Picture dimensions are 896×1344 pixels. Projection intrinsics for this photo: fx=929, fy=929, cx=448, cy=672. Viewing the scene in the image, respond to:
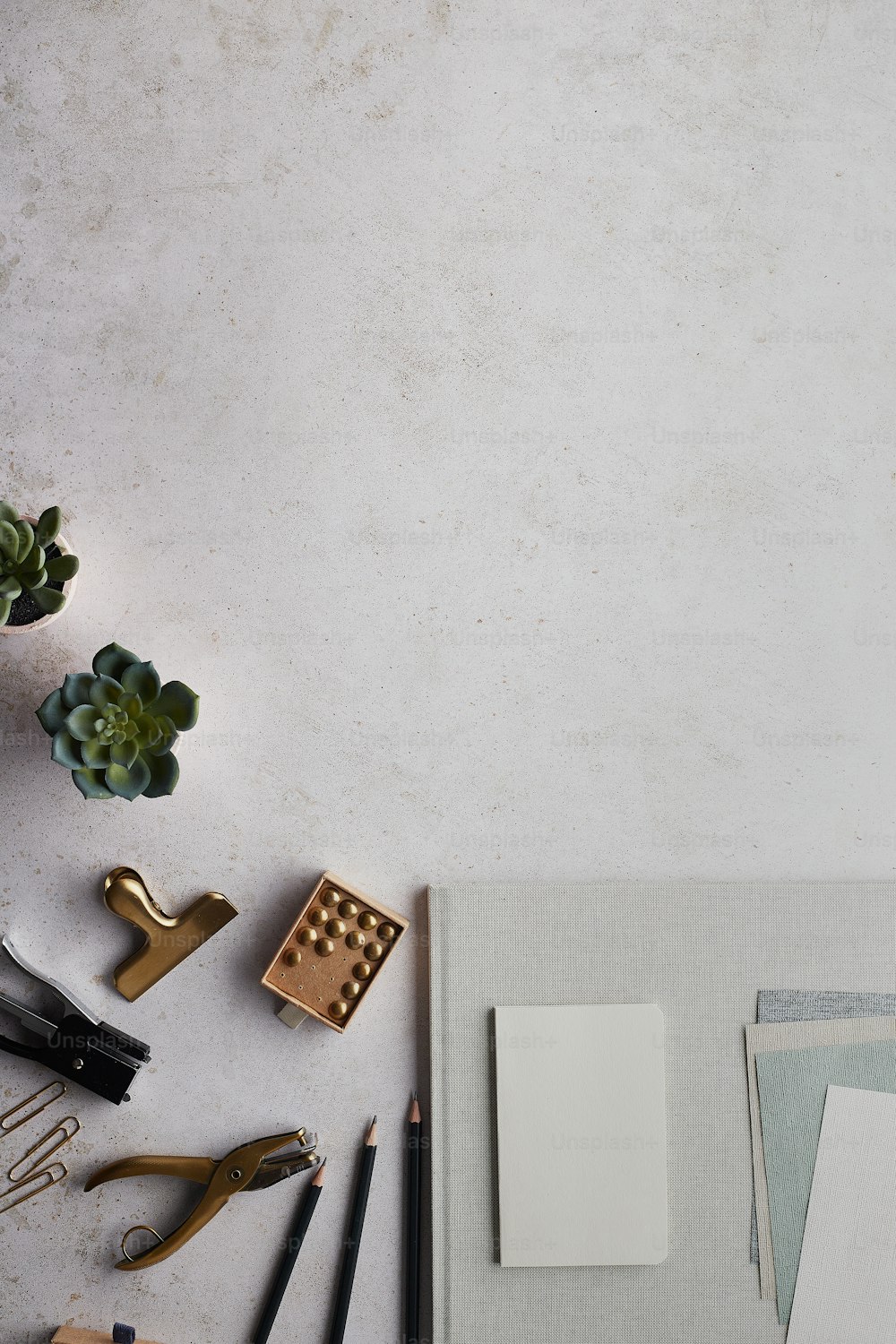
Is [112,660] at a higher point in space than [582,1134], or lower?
higher

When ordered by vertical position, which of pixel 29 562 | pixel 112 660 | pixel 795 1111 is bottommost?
pixel 795 1111

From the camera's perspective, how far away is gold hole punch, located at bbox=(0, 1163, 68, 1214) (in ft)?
3.70

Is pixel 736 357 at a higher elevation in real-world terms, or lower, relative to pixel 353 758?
higher

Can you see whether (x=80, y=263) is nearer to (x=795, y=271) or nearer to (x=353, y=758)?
(x=353, y=758)

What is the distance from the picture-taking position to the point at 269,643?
1160 millimetres

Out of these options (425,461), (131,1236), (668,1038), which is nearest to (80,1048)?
(131,1236)

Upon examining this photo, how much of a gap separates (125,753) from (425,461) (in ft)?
1.65

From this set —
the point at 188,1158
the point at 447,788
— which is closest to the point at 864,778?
the point at 447,788

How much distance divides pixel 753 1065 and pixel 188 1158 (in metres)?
0.69

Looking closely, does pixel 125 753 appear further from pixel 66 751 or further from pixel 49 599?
pixel 49 599

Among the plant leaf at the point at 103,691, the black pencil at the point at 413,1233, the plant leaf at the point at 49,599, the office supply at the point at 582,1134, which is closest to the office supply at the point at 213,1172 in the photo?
the black pencil at the point at 413,1233

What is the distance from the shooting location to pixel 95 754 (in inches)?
39.8

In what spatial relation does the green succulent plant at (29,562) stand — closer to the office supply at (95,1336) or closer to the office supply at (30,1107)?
the office supply at (30,1107)

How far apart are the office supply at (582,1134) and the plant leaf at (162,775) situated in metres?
0.48
